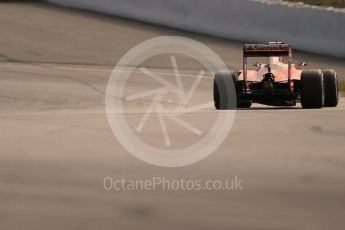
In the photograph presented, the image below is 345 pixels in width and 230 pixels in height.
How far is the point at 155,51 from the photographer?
88.8 feet

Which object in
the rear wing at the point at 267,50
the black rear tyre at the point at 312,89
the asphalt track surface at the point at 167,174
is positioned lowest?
the asphalt track surface at the point at 167,174

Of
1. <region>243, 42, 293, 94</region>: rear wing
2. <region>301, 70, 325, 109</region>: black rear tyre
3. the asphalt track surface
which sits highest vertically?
<region>243, 42, 293, 94</region>: rear wing

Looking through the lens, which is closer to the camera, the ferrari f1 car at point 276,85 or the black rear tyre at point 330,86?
the ferrari f1 car at point 276,85

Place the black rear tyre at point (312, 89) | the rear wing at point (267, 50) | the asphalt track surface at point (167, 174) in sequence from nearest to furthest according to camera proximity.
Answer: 1. the asphalt track surface at point (167, 174)
2. the rear wing at point (267, 50)
3. the black rear tyre at point (312, 89)

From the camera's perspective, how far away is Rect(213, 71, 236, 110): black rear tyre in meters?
14.9

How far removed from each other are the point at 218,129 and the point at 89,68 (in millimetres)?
12247

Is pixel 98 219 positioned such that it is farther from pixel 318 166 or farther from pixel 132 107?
pixel 132 107

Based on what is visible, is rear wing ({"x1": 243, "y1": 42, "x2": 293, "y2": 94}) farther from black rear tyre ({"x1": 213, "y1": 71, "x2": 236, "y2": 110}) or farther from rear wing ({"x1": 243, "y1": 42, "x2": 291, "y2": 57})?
black rear tyre ({"x1": 213, "y1": 71, "x2": 236, "y2": 110})

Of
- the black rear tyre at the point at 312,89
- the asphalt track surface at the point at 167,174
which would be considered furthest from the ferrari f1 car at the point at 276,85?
the asphalt track surface at the point at 167,174

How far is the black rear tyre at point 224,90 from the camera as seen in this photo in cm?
1487

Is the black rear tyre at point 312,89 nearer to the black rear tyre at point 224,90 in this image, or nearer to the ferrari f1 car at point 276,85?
the ferrari f1 car at point 276,85

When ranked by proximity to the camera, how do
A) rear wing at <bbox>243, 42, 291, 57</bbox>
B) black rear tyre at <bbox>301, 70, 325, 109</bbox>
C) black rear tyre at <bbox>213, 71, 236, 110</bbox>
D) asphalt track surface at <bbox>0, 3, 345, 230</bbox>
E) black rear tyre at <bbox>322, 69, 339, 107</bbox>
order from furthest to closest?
black rear tyre at <bbox>322, 69, 339, 107</bbox> < black rear tyre at <bbox>213, 71, 236, 110</bbox> < black rear tyre at <bbox>301, 70, 325, 109</bbox> < rear wing at <bbox>243, 42, 291, 57</bbox> < asphalt track surface at <bbox>0, 3, 345, 230</bbox>

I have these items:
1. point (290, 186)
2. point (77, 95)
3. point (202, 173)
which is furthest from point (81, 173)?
point (77, 95)

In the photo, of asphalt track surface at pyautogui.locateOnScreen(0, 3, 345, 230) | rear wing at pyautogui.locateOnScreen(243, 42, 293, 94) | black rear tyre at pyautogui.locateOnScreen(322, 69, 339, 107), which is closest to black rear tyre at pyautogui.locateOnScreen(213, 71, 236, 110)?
rear wing at pyautogui.locateOnScreen(243, 42, 293, 94)
